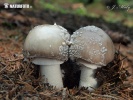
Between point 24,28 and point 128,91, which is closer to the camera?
point 128,91

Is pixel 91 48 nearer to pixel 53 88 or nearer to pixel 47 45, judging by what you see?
pixel 47 45

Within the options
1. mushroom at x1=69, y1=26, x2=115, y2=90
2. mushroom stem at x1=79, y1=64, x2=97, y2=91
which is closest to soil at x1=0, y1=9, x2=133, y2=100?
mushroom stem at x1=79, y1=64, x2=97, y2=91

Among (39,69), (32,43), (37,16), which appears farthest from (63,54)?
(37,16)

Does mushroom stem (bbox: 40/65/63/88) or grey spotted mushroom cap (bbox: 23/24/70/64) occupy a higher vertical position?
grey spotted mushroom cap (bbox: 23/24/70/64)

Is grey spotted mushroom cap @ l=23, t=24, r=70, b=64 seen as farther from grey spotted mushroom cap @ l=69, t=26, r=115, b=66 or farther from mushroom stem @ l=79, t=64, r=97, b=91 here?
mushroom stem @ l=79, t=64, r=97, b=91

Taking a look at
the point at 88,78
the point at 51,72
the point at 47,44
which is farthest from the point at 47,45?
the point at 88,78

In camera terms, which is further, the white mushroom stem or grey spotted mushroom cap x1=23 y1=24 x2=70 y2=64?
the white mushroom stem

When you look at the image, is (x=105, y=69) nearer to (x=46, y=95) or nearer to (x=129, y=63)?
(x=46, y=95)

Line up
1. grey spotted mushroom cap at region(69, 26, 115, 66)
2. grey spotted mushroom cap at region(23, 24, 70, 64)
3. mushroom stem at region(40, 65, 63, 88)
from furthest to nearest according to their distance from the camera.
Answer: mushroom stem at region(40, 65, 63, 88) < grey spotted mushroom cap at region(69, 26, 115, 66) < grey spotted mushroom cap at region(23, 24, 70, 64)
